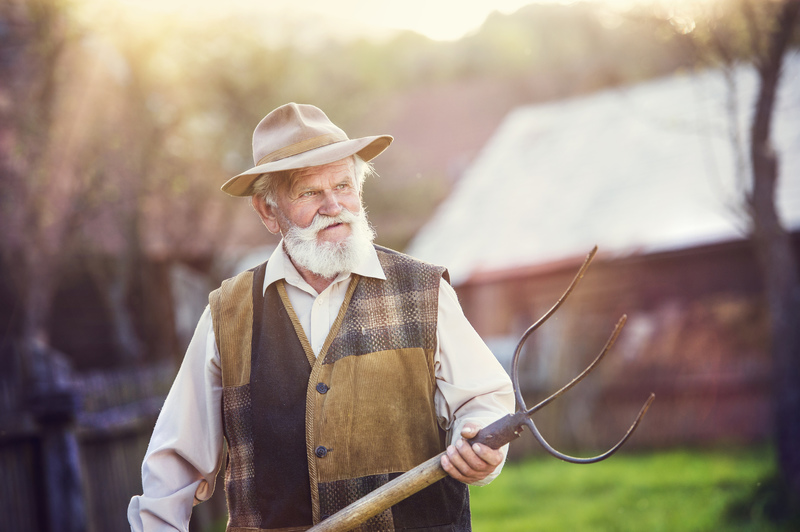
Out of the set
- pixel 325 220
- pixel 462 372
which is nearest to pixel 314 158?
pixel 325 220

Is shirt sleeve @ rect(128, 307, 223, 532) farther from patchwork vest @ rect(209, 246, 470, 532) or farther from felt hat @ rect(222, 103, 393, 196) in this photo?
felt hat @ rect(222, 103, 393, 196)

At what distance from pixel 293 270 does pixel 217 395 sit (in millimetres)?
490

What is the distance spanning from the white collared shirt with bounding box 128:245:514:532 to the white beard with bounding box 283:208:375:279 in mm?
42

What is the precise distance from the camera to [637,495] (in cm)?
656

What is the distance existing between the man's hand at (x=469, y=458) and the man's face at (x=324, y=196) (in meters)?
0.79

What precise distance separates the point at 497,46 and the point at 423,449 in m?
31.3

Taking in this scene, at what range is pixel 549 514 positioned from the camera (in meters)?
6.35

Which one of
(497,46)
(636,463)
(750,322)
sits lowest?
(636,463)

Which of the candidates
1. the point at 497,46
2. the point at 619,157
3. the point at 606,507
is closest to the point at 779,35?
the point at 606,507

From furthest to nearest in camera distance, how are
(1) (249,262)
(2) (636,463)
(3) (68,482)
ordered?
(1) (249,262) → (2) (636,463) → (3) (68,482)

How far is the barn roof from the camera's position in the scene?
10234 mm

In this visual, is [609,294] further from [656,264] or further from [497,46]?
[497,46]

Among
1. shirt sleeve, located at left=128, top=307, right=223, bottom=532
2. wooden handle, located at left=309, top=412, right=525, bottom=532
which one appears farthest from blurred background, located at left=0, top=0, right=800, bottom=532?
wooden handle, located at left=309, top=412, right=525, bottom=532

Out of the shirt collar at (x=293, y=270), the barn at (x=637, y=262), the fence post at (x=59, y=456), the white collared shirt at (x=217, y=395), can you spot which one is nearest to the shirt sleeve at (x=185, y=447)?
the white collared shirt at (x=217, y=395)
